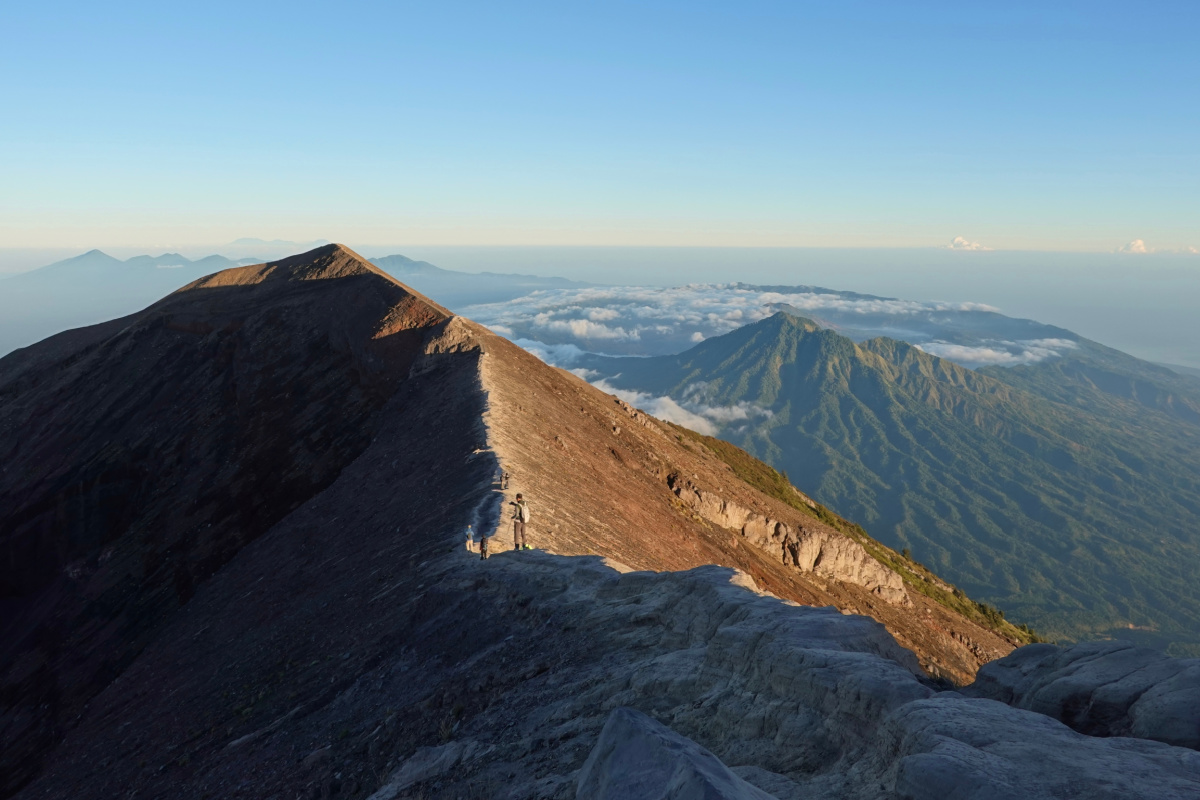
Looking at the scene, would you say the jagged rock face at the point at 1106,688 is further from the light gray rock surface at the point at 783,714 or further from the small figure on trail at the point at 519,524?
the small figure on trail at the point at 519,524

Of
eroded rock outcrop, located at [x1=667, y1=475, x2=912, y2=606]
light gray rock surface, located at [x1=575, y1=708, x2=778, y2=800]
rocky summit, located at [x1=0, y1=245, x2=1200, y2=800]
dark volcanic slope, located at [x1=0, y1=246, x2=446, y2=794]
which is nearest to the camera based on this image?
light gray rock surface, located at [x1=575, y1=708, x2=778, y2=800]

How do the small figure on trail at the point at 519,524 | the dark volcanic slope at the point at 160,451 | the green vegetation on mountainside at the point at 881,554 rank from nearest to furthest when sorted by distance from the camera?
the small figure on trail at the point at 519,524 < the dark volcanic slope at the point at 160,451 < the green vegetation on mountainside at the point at 881,554

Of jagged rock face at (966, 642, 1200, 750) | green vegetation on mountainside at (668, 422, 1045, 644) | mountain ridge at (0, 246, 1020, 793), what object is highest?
jagged rock face at (966, 642, 1200, 750)

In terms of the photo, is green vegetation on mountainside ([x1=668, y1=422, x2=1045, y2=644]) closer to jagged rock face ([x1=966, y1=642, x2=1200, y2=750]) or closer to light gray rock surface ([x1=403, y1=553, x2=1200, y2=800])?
A: light gray rock surface ([x1=403, y1=553, x2=1200, y2=800])

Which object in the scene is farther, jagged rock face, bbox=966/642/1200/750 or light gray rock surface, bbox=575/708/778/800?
jagged rock face, bbox=966/642/1200/750

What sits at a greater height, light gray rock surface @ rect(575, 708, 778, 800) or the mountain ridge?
light gray rock surface @ rect(575, 708, 778, 800)

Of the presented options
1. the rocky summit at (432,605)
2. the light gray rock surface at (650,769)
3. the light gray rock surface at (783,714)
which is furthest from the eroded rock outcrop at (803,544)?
the light gray rock surface at (650,769)

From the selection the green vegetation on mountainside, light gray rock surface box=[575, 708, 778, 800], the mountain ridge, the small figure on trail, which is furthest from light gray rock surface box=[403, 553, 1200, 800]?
the green vegetation on mountainside
